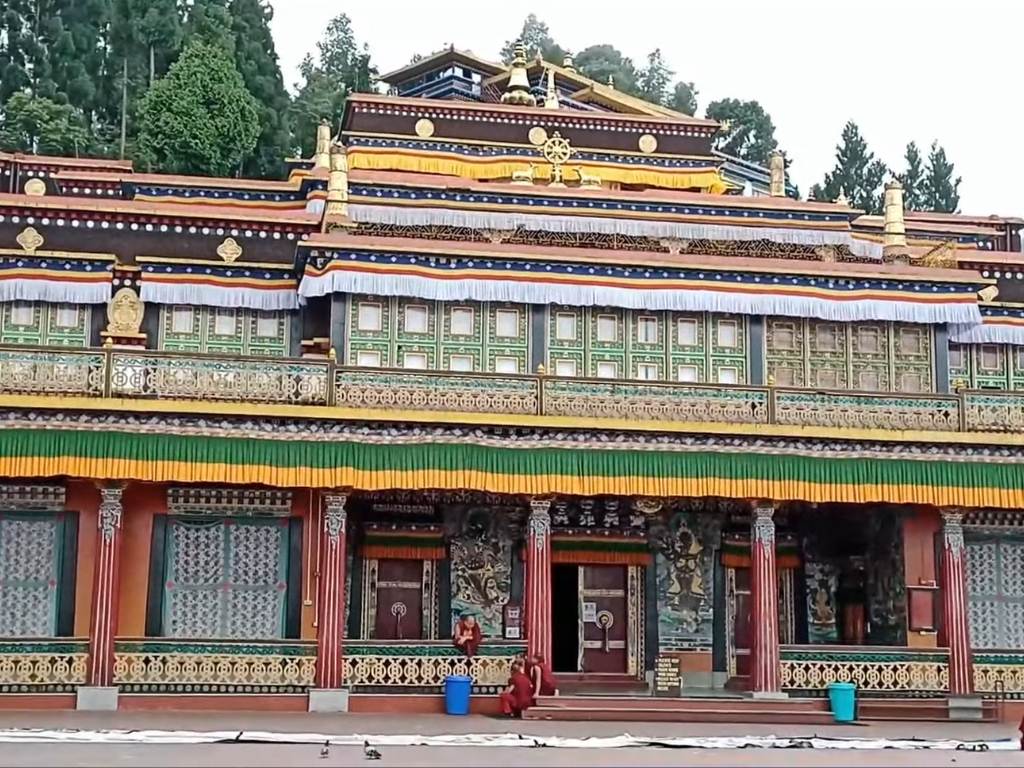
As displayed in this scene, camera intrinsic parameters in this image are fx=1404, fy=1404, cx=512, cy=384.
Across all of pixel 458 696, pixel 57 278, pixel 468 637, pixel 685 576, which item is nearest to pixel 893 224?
pixel 685 576

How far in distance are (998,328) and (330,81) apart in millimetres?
40608

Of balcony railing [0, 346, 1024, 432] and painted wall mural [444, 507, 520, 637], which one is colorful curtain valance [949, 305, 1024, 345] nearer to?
balcony railing [0, 346, 1024, 432]

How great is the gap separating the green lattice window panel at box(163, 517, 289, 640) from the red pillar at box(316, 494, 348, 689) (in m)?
1.15

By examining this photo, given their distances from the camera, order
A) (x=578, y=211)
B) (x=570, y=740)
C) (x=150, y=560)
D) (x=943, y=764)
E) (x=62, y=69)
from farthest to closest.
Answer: (x=62, y=69)
(x=578, y=211)
(x=150, y=560)
(x=570, y=740)
(x=943, y=764)

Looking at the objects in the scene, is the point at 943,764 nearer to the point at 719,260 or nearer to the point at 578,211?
the point at 719,260

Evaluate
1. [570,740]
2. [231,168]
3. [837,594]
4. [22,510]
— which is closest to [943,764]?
[570,740]

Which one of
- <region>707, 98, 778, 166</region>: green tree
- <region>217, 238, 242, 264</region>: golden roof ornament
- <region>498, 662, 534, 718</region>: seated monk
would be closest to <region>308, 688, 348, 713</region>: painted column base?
<region>498, 662, 534, 718</region>: seated monk

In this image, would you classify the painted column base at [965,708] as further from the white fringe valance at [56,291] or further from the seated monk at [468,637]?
the white fringe valance at [56,291]

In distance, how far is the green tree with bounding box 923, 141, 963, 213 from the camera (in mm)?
59562

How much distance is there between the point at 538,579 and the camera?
21.2 metres

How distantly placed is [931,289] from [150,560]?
45.0 ft

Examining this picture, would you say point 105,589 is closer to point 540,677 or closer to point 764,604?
point 540,677

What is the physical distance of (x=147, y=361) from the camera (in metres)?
20.6

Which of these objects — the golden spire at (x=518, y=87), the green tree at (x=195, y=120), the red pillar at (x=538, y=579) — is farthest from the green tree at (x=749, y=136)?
the red pillar at (x=538, y=579)
